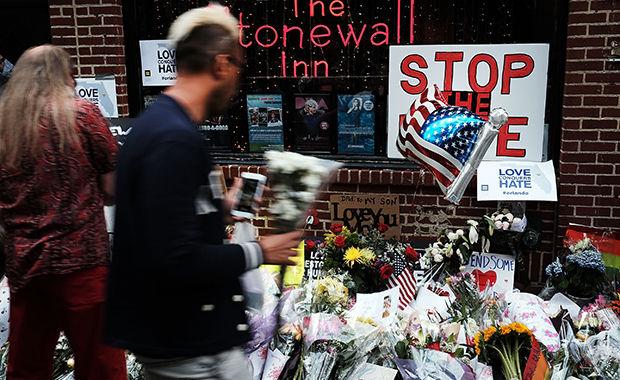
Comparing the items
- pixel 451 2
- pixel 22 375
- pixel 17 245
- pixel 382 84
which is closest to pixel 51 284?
pixel 17 245

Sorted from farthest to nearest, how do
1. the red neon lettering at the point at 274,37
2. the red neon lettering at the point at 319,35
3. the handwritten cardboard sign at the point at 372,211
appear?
the red neon lettering at the point at 274,37 < the red neon lettering at the point at 319,35 < the handwritten cardboard sign at the point at 372,211

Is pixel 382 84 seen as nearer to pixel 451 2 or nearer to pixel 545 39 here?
pixel 451 2

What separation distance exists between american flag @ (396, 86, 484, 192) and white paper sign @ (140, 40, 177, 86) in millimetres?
2303

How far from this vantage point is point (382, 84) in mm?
4914

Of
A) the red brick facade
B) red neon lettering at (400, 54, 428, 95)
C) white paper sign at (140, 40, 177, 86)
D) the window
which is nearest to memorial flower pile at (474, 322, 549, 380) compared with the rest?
the red brick facade

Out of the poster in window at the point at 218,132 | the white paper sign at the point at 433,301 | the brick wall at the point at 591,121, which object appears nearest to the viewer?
the white paper sign at the point at 433,301

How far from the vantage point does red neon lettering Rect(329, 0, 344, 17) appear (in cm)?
488

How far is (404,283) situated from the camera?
3752 mm

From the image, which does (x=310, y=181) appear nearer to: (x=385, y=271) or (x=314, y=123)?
(x=385, y=271)

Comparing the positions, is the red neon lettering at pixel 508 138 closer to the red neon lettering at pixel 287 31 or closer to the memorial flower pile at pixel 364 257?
the memorial flower pile at pixel 364 257

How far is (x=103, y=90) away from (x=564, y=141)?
364cm

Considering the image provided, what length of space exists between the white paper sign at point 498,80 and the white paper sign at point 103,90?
7.68ft

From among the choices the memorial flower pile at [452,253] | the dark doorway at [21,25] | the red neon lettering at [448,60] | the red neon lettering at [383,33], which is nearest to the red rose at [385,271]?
the memorial flower pile at [452,253]

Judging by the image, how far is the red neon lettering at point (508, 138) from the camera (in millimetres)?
4594
